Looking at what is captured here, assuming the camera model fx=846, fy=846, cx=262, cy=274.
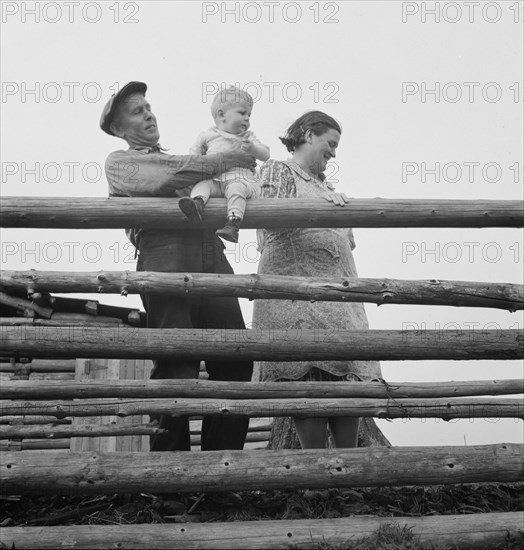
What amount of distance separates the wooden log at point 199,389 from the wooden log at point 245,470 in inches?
16.3

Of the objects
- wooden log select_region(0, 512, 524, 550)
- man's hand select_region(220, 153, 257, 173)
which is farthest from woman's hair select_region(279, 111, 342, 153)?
wooden log select_region(0, 512, 524, 550)

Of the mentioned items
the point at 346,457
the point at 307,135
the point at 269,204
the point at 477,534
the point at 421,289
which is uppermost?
the point at 307,135

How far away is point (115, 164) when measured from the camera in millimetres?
5148

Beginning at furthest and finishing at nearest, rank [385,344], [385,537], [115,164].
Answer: [115,164]
[385,344]
[385,537]

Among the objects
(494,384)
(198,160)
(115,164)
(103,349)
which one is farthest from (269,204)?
(494,384)

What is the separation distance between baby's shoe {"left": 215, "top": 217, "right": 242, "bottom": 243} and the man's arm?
384 mm

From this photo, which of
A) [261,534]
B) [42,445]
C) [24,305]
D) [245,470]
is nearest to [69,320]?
[24,305]

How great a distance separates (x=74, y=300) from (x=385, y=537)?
24.2 ft

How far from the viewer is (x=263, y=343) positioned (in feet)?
15.7

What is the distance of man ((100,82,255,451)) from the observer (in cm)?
495

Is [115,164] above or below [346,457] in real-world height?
above

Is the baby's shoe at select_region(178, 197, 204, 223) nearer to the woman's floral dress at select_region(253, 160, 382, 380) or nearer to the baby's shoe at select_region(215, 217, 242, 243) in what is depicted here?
the baby's shoe at select_region(215, 217, 242, 243)

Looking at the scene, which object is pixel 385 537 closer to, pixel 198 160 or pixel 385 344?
pixel 385 344

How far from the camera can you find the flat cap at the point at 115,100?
5.32 metres
